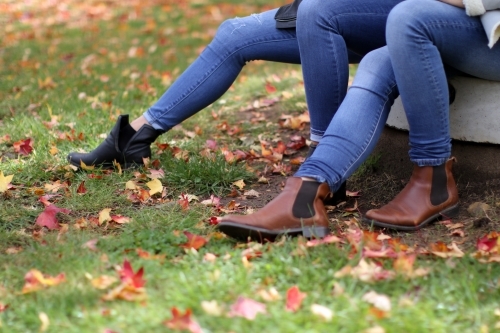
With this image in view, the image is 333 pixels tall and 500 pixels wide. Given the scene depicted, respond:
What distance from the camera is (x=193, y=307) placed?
1.84 m

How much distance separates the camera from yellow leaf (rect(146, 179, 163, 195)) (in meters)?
2.87

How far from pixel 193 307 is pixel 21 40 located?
608cm

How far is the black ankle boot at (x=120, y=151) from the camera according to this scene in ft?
10.1

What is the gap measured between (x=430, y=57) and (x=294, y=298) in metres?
0.95

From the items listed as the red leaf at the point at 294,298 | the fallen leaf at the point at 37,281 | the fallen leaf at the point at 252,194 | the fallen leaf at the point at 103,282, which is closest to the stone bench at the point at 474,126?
the fallen leaf at the point at 252,194

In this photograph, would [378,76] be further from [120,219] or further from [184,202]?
[120,219]

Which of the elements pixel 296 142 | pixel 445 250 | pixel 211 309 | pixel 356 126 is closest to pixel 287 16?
pixel 356 126

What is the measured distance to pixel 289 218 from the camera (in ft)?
7.37

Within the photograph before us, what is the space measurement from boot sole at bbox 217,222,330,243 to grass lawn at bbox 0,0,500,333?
0.03 meters

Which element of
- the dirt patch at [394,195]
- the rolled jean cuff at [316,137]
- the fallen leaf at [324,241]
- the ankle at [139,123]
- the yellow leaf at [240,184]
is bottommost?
the dirt patch at [394,195]

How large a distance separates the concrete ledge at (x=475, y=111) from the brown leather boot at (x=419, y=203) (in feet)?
0.86

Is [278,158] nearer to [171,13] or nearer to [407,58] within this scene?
[407,58]

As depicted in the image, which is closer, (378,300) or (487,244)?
(378,300)

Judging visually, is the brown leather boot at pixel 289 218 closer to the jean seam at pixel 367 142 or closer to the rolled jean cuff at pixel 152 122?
the jean seam at pixel 367 142
